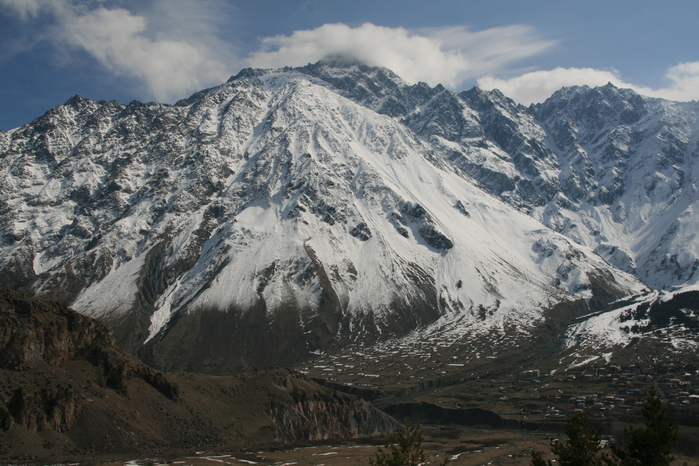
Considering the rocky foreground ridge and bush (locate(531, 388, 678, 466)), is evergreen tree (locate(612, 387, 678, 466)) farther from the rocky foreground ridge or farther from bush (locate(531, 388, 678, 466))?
the rocky foreground ridge

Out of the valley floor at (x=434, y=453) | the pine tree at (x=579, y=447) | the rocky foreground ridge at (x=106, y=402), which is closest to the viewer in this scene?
the pine tree at (x=579, y=447)

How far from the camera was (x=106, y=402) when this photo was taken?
113375mm

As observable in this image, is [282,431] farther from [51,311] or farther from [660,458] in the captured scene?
[660,458]

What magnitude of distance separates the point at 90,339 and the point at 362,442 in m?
77.4

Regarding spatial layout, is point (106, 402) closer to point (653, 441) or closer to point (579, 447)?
point (579, 447)

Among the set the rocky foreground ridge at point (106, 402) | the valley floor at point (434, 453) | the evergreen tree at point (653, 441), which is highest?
the rocky foreground ridge at point (106, 402)

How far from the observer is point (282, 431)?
144625 mm

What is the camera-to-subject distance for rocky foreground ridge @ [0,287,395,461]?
3915 inches

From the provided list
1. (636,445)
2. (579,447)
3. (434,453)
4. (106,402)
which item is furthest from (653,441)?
(106,402)

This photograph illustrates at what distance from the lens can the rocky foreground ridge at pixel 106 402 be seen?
99.4 m

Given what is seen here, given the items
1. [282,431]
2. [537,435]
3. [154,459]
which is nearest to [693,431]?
[537,435]

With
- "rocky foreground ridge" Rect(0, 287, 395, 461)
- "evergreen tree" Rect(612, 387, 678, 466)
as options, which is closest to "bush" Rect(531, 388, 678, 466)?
"evergreen tree" Rect(612, 387, 678, 466)

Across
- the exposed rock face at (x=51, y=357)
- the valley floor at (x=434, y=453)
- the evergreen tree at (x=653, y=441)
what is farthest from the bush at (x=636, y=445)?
the exposed rock face at (x=51, y=357)

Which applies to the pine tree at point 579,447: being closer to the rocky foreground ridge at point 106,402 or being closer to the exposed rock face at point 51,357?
the rocky foreground ridge at point 106,402
